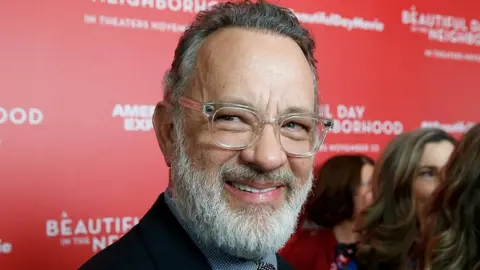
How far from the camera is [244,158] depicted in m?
0.96

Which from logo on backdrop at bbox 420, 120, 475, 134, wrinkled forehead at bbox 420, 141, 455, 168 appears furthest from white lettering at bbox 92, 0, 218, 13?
logo on backdrop at bbox 420, 120, 475, 134

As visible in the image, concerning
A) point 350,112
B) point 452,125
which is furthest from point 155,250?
point 452,125

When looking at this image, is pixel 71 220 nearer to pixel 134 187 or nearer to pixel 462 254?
pixel 134 187

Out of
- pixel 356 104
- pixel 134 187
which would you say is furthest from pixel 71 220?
pixel 356 104

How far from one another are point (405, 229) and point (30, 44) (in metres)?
1.41

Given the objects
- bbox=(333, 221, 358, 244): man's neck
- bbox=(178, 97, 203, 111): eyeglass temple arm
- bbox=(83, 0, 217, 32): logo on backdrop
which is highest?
bbox=(83, 0, 217, 32): logo on backdrop

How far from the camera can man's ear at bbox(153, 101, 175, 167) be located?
1120 mm

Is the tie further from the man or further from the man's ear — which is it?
the man's ear

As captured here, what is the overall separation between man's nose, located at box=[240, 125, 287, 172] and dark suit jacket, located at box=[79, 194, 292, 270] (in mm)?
193

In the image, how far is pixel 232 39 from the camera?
40.6 inches

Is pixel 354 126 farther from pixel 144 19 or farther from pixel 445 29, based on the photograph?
pixel 144 19

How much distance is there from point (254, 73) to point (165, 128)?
10.3 inches

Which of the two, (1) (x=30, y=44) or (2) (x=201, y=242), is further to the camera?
(1) (x=30, y=44)

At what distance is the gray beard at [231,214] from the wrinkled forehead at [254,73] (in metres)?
0.13
